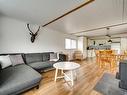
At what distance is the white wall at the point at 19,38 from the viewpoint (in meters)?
3.21

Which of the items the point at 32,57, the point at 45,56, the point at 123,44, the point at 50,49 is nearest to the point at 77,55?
the point at 50,49

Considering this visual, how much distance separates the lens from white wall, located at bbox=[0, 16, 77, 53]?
3.21 m

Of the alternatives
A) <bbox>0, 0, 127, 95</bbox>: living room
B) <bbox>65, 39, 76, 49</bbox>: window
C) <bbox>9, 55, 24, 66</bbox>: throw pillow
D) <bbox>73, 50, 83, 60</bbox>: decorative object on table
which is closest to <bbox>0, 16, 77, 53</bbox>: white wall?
<bbox>0, 0, 127, 95</bbox>: living room

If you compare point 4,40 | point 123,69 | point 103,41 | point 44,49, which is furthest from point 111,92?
point 103,41

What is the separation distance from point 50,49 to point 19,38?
1886 millimetres

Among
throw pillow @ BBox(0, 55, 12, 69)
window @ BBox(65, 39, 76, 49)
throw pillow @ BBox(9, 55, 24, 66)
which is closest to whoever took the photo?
throw pillow @ BBox(0, 55, 12, 69)

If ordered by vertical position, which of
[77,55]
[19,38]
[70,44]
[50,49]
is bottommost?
[77,55]

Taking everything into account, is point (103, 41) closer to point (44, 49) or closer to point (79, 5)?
point (44, 49)

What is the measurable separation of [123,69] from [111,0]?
1560mm

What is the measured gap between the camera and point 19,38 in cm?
361

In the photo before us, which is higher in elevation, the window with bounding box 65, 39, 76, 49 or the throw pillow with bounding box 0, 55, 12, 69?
the window with bounding box 65, 39, 76, 49

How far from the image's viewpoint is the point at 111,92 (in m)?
2.13

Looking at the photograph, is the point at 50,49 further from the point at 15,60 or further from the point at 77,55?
the point at 77,55

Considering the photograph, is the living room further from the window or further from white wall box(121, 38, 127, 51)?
white wall box(121, 38, 127, 51)
